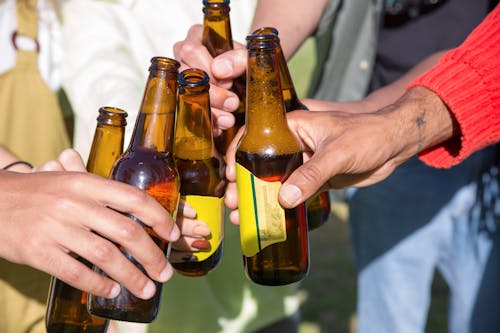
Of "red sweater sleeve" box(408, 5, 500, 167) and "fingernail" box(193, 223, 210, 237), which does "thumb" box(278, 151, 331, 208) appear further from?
"red sweater sleeve" box(408, 5, 500, 167)

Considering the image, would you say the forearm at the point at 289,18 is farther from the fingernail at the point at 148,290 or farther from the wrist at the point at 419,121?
the fingernail at the point at 148,290

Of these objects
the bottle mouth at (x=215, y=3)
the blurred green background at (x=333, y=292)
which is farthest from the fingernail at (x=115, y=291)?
the blurred green background at (x=333, y=292)

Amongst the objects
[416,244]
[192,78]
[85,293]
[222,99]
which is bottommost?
[416,244]

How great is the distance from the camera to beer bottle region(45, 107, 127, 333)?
1500 millimetres

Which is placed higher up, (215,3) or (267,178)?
(215,3)

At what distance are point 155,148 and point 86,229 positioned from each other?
265mm

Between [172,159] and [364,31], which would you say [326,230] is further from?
[172,159]

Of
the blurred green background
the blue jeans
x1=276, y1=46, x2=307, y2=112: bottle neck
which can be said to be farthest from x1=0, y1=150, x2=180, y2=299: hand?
the blurred green background

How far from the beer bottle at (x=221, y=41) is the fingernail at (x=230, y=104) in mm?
79

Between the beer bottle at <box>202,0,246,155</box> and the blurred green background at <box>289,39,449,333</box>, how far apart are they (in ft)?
4.69

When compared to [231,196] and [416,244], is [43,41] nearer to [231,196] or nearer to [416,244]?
[231,196]

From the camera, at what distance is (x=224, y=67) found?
1.66m

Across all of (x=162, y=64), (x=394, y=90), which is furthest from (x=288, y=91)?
(x=394, y=90)

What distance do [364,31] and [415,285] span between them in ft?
3.66
